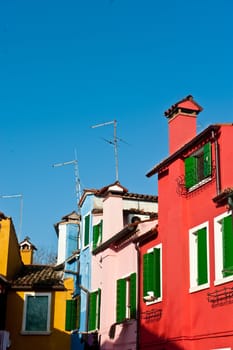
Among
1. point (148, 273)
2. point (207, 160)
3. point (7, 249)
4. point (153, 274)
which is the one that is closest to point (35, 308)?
point (7, 249)

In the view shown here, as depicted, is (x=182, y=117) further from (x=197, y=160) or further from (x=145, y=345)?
(x=145, y=345)

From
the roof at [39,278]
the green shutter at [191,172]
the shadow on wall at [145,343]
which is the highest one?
the green shutter at [191,172]

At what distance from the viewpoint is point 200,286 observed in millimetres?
15367

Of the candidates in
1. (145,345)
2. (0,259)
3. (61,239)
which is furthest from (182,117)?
(61,239)

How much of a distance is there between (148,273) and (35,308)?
11.7m

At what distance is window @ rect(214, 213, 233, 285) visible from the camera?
14047 millimetres

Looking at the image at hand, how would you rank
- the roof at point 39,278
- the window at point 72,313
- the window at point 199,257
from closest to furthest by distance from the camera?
the window at point 199,257 → the window at point 72,313 → the roof at point 39,278

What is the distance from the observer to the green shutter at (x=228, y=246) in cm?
1397

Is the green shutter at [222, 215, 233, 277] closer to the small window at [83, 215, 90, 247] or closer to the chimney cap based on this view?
the chimney cap

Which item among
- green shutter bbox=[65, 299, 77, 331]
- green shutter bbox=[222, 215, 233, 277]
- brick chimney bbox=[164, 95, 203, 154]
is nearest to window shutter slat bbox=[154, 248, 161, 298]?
brick chimney bbox=[164, 95, 203, 154]

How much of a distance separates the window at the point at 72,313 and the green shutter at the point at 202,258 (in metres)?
12.7

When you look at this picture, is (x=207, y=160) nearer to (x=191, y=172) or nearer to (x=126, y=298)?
(x=191, y=172)

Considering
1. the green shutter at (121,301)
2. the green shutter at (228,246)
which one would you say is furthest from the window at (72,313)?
the green shutter at (228,246)

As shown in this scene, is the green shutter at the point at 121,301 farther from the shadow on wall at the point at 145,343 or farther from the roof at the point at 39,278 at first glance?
the roof at the point at 39,278
